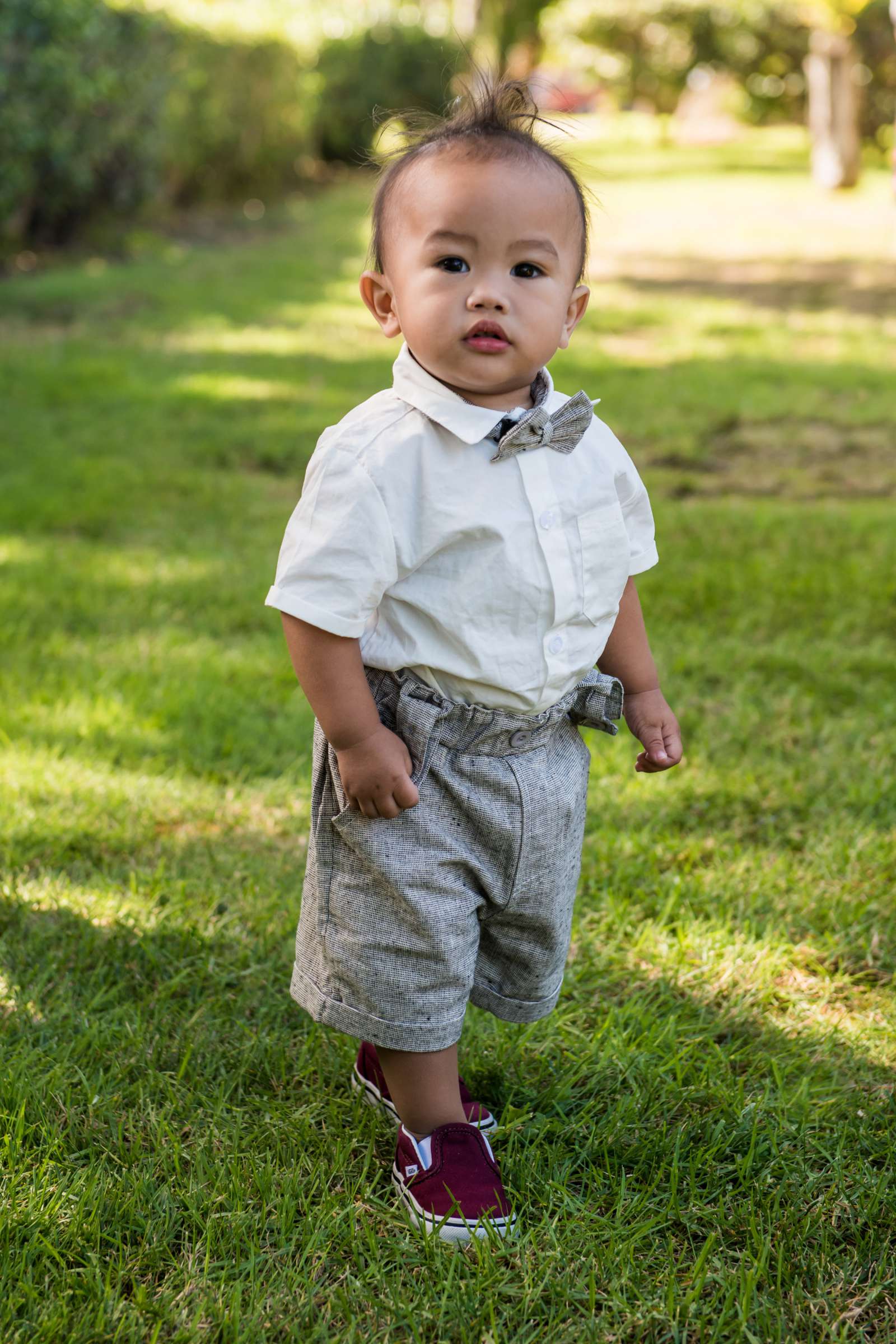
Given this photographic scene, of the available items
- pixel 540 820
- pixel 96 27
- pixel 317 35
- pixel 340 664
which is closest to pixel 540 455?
pixel 340 664

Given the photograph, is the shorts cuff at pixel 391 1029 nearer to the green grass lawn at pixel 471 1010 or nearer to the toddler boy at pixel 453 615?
the toddler boy at pixel 453 615

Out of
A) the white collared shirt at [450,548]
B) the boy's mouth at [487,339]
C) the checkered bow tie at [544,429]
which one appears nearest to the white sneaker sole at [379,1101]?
the white collared shirt at [450,548]

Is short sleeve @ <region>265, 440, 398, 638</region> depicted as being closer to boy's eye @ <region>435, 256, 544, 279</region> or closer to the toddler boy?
the toddler boy

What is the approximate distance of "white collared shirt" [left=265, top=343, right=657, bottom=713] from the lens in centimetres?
155

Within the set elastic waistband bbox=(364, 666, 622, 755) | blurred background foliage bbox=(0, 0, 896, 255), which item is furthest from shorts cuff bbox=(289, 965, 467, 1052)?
blurred background foliage bbox=(0, 0, 896, 255)

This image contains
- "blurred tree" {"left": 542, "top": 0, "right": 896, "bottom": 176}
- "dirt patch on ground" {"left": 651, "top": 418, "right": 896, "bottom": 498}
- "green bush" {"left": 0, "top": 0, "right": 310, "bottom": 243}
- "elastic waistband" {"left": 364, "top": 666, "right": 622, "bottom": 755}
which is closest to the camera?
"elastic waistband" {"left": 364, "top": 666, "right": 622, "bottom": 755}

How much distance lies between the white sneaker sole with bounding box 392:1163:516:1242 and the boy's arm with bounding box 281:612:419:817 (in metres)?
0.54

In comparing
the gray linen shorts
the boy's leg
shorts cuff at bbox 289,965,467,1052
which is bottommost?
the boy's leg

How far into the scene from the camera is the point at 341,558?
60.7 inches

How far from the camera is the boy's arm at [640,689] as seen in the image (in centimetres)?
191

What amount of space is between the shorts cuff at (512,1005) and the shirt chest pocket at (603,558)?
57 cm

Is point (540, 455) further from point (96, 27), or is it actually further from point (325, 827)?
point (96, 27)

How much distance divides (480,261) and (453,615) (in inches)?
17.0

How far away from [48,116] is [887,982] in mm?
8957
